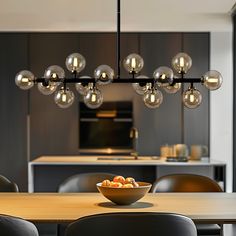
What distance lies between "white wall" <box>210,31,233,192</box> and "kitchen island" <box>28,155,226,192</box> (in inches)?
45.3

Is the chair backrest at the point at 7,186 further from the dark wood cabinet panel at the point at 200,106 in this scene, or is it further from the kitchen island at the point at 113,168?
the dark wood cabinet panel at the point at 200,106

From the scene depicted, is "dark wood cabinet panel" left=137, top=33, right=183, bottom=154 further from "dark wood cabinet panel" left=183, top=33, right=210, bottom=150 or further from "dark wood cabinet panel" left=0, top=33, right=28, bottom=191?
"dark wood cabinet panel" left=0, top=33, right=28, bottom=191

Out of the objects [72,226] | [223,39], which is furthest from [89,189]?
[223,39]

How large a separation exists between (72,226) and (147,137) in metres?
4.39

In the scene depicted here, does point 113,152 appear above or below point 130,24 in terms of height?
below

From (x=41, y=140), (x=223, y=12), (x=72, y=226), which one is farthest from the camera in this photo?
(x=41, y=140)

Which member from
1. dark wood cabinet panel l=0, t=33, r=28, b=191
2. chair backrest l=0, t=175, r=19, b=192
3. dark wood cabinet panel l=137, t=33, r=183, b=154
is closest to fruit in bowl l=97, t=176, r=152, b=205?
chair backrest l=0, t=175, r=19, b=192

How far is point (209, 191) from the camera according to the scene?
3666 millimetres

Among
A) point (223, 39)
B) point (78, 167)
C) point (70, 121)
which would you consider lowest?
point (78, 167)

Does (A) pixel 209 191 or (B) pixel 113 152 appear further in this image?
(B) pixel 113 152

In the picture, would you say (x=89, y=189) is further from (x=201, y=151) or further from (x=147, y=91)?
(x=201, y=151)

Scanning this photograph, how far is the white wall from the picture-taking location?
21.6ft

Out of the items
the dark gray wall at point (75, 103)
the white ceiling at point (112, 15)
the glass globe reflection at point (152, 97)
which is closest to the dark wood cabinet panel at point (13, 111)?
the dark gray wall at point (75, 103)

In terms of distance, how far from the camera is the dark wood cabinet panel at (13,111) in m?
6.53
